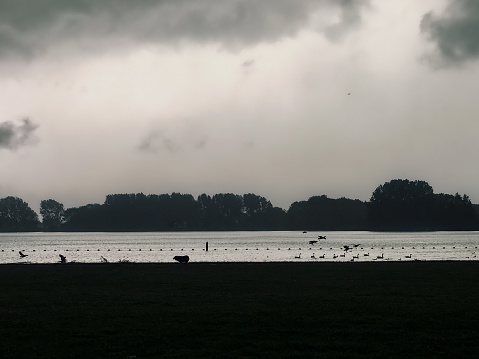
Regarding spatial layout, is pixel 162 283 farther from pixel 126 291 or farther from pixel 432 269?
pixel 432 269

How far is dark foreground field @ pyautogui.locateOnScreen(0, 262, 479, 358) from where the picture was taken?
1691 cm

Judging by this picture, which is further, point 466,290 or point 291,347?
point 466,290

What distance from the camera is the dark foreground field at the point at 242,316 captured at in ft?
55.5

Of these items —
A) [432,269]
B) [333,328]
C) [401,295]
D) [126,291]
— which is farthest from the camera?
[432,269]

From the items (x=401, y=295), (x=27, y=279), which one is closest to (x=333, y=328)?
(x=401, y=295)

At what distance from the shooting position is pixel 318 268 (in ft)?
150

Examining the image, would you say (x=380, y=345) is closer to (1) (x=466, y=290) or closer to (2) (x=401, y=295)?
(2) (x=401, y=295)

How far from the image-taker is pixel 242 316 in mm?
22156

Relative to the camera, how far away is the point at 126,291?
102 ft

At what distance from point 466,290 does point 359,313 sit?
9.51 metres

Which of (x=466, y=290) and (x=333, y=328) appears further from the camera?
(x=466, y=290)

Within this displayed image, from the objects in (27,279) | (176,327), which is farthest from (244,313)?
(27,279)

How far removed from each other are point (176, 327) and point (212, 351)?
12.0 feet

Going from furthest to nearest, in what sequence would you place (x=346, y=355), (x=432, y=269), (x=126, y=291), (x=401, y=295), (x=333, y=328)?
1. (x=432, y=269)
2. (x=126, y=291)
3. (x=401, y=295)
4. (x=333, y=328)
5. (x=346, y=355)
